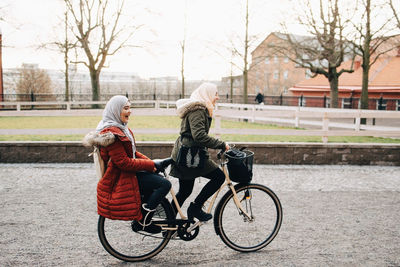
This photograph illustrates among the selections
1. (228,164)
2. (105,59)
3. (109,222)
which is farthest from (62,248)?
(105,59)

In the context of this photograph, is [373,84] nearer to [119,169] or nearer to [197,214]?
[197,214]

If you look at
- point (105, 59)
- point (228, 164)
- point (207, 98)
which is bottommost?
point (228, 164)

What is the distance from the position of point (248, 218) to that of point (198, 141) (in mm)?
1074

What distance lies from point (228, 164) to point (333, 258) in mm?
1474

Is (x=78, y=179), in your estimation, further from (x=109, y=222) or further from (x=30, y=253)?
(x=109, y=222)

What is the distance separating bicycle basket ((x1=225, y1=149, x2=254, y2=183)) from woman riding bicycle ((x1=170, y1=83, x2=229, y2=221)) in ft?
0.38

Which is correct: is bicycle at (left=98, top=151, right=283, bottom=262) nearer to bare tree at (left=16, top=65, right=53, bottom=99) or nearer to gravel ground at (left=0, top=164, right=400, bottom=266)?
gravel ground at (left=0, top=164, right=400, bottom=266)

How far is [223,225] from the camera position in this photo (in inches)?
161

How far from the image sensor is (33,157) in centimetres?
930

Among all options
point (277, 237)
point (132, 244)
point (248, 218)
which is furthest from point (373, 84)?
point (132, 244)

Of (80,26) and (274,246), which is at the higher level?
(80,26)

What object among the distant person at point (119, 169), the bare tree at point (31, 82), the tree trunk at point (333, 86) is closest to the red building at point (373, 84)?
the tree trunk at point (333, 86)

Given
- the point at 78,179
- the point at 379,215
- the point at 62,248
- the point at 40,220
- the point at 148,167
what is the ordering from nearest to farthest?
the point at 148,167
the point at 62,248
the point at 40,220
the point at 379,215
the point at 78,179

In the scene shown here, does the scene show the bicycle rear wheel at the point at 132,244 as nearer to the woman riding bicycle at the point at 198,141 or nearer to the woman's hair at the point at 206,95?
the woman riding bicycle at the point at 198,141
